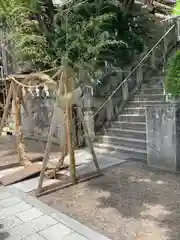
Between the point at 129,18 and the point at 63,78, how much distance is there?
215 inches

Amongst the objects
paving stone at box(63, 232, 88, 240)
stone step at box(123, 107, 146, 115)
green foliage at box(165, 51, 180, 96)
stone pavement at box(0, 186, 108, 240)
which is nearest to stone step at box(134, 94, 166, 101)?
stone step at box(123, 107, 146, 115)

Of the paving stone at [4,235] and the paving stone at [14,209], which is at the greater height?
the paving stone at [14,209]

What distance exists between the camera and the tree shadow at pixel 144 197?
323 centimetres

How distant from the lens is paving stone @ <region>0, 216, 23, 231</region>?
351cm

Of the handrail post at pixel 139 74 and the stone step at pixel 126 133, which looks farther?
the handrail post at pixel 139 74

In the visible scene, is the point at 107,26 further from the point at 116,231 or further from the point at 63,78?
the point at 116,231

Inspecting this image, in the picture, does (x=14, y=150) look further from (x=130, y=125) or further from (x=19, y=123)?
(x=130, y=125)

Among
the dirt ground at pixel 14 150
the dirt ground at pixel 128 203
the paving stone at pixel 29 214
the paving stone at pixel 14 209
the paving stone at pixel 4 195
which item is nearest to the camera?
the dirt ground at pixel 128 203

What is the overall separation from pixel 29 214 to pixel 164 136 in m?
2.95

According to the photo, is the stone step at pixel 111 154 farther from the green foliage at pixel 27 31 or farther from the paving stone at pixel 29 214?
the green foliage at pixel 27 31

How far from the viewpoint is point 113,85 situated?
28.6 feet

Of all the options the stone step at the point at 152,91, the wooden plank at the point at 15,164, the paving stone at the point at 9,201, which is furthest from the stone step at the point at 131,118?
the paving stone at the point at 9,201

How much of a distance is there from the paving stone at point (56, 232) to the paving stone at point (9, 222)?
0.49 meters

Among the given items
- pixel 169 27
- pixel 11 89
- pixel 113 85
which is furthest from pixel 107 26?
pixel 11 89
